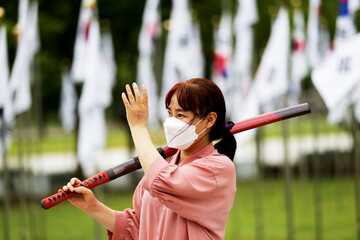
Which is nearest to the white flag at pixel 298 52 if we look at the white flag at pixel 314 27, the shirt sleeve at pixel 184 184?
the white flag at pixel 314 27

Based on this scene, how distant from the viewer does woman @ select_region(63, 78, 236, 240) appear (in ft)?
8.48

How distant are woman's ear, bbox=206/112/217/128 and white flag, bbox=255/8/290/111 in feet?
21.7

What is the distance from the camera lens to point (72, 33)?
60.3 ft

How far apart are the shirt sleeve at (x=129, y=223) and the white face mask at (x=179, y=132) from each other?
422 mm

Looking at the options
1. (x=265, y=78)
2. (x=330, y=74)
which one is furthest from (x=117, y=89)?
(x=330, y=74)

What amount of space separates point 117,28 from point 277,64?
1053 cm

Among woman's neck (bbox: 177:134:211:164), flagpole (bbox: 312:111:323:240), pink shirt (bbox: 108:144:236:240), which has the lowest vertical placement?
flagpole (bbox: 312:111:323:240)

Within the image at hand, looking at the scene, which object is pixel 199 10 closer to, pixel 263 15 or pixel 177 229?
pixel 263 15

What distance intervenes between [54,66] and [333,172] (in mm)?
11472

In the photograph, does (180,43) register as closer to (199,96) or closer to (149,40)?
(149,40)

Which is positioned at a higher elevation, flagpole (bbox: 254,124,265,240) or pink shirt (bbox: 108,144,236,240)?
pink shirt (bbox: 108,144,236,240)

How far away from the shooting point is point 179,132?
270 centimetres

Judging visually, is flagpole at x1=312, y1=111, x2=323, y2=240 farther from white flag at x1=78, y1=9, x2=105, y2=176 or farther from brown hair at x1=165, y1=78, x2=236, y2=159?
brown hair at x1=165, y1=78, x2=236, y2=159

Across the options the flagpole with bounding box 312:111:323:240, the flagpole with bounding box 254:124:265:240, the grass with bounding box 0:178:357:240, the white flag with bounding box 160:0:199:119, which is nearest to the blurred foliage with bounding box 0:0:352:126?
the flagpole with bounding box 312:111:323:240
